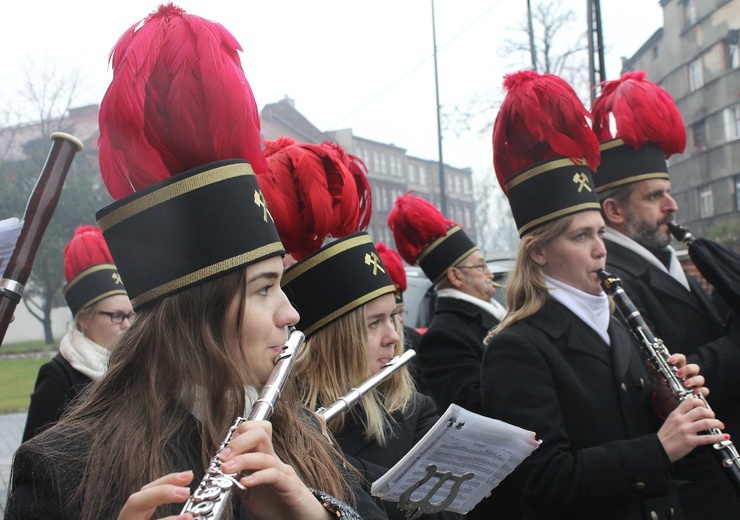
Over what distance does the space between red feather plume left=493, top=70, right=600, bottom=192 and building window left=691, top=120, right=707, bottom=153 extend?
1133 cm

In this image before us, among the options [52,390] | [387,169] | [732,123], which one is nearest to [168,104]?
[52,390]

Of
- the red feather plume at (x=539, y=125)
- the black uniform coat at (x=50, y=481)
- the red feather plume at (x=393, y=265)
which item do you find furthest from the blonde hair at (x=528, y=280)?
the red feather plume at (x=393, y=265)

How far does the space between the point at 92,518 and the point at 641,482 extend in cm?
201

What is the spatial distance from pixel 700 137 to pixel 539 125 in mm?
11692

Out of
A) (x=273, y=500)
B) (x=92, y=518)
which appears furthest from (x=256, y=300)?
(x=92, y=518)

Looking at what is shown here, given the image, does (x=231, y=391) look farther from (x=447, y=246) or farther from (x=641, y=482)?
(x=447, y=246)

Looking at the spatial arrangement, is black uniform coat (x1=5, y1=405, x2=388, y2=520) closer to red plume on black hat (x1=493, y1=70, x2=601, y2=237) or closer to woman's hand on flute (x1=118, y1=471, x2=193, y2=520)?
woman's hand on flute (x1=118, y1=471, x2=193, y2=520)

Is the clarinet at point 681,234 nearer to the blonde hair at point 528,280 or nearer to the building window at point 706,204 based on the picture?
the blonde hair at point 528,280

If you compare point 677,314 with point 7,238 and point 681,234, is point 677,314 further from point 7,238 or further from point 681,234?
point 7,238

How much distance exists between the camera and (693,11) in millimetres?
12828

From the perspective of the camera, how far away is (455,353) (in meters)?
5.02

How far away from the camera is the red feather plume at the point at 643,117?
15.1ft

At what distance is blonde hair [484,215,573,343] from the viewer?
3.49 meters

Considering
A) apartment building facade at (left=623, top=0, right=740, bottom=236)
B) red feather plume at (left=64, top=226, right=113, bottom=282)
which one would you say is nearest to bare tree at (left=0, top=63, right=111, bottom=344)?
red feather plume at (left=64, top=226, right=113, bottom=282)
